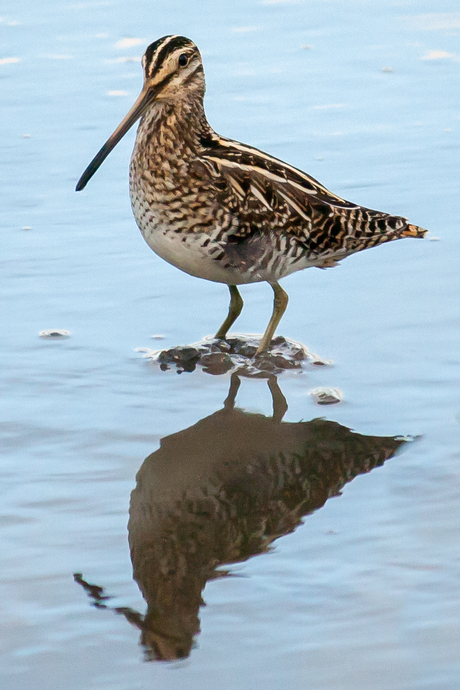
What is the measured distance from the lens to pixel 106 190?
20.0 ft

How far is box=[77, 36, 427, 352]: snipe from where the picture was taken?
4.55 m

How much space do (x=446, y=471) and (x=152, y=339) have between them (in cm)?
151

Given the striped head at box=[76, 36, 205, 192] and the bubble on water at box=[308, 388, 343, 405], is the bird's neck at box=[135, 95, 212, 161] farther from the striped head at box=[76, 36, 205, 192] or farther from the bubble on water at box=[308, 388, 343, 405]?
the bubble on water at box=[308, 388, 343, 405]

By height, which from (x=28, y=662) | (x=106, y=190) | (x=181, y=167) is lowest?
(x=28, y=662)

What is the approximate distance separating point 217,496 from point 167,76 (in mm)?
1915

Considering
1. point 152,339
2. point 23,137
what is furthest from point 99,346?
point 23,137

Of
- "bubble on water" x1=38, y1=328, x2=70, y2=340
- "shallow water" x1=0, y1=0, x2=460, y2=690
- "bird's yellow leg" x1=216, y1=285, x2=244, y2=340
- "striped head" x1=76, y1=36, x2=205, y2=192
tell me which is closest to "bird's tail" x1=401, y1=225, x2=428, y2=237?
"shallow water" x1=0, y1=0, x2=460, y2=690

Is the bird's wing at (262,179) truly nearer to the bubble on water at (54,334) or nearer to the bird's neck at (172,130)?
the bird's neck at (172,130)

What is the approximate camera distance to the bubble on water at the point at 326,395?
420 centimetres

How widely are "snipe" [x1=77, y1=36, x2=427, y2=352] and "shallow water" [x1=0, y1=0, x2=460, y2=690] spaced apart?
12.7 inches

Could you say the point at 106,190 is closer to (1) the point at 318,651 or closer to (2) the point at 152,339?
(2) the point at 152,339

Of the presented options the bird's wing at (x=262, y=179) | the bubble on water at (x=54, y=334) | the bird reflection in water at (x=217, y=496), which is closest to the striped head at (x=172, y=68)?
the bird's wing at (x=262, y=179)

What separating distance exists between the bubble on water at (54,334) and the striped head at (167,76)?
725mm

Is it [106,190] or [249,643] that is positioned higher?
[106,190]
